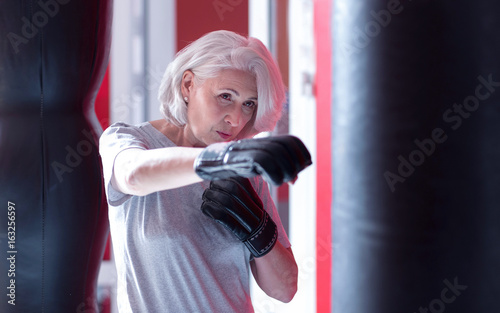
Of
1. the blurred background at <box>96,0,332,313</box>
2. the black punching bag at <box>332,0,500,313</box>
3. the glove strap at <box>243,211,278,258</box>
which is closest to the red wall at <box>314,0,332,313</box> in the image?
the blurred background at <box>96,0,332,313</box>

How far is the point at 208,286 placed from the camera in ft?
3.23

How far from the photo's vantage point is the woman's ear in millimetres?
1032

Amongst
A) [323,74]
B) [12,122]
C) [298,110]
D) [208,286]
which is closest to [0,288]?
[12,122]

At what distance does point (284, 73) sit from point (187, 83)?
1807 mm

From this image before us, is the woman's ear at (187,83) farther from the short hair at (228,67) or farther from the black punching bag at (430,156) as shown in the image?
the black punching bag at (430,156)

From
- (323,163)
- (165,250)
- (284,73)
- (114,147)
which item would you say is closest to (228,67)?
(114,147)

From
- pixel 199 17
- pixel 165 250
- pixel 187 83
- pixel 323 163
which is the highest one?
pixel 199 17

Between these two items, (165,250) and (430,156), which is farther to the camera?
(165,250)

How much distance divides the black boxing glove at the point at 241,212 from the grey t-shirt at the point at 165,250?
7cm

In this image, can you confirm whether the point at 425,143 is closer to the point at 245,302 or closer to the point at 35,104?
the point at 245,302

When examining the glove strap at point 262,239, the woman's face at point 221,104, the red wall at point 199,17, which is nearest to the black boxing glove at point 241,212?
the glove strap at point 262,239

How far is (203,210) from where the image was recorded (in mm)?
925

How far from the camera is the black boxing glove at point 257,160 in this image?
0.59 m

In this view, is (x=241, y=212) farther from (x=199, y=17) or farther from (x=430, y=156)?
(x=199, y=17)
